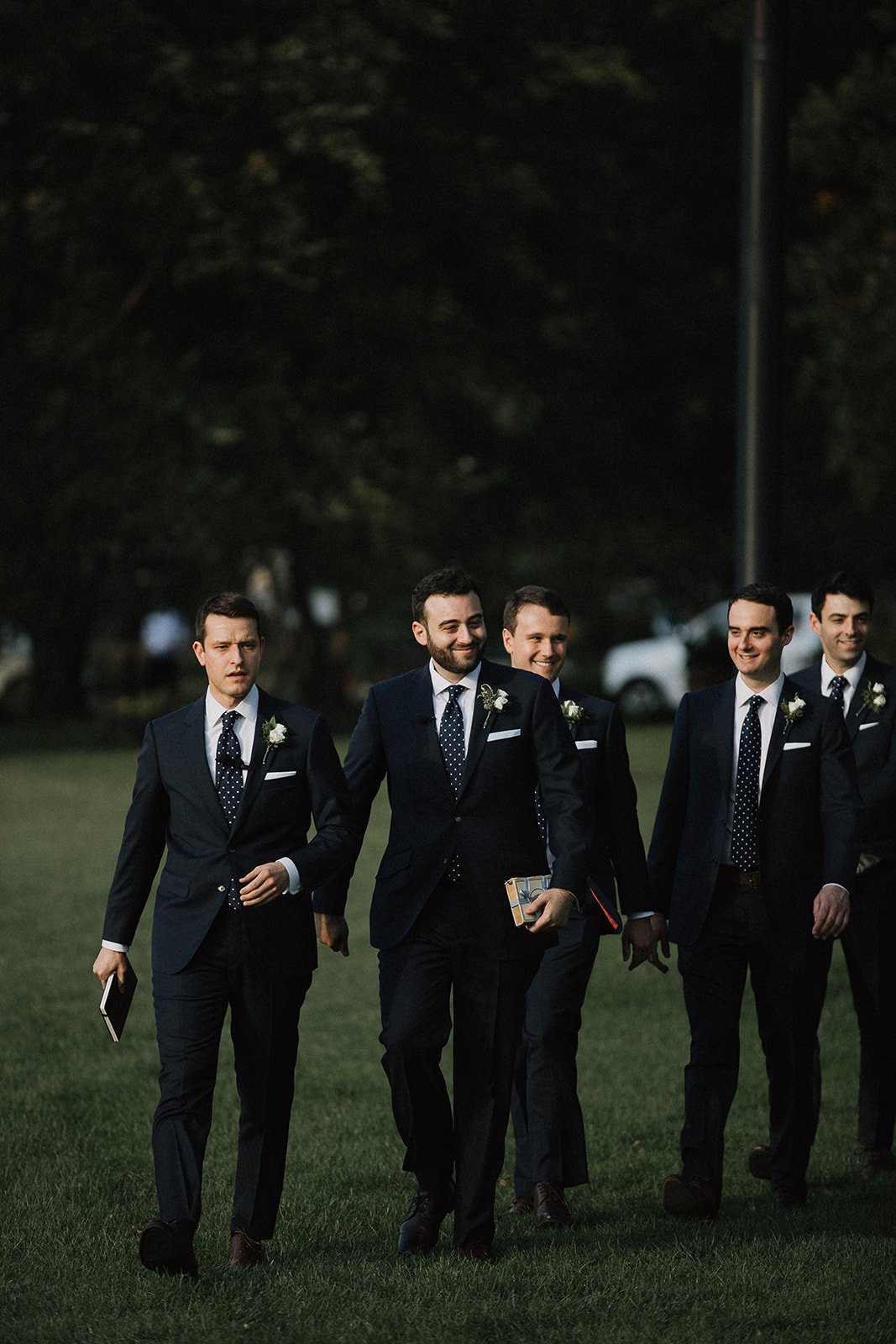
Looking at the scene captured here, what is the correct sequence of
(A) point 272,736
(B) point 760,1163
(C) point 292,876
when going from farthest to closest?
(B) point 760,1163 → (A) point 272,736 → (C) point 292,876

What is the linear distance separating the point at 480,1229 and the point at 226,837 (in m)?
1.49

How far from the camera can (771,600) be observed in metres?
7.20

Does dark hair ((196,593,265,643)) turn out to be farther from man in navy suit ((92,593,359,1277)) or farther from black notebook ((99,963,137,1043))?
black notebook ((99,963,137,1043))

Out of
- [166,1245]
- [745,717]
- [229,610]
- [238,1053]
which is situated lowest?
[166,1245]

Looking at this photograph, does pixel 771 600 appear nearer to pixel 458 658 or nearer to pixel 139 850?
pixel 458 658

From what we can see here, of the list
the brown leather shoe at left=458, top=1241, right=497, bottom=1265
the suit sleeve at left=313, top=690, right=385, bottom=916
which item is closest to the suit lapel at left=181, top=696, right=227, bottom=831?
the suit sleeve at left=313, top=690, right=385, bottom=916

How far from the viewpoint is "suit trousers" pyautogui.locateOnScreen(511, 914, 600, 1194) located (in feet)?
23.6

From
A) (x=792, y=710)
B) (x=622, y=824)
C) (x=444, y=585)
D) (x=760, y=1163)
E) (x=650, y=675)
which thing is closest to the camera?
(x=444, y=585)

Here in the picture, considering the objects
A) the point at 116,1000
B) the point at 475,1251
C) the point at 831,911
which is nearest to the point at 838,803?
the point at 831,911

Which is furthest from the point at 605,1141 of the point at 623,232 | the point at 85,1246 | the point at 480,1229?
the point at 623,232

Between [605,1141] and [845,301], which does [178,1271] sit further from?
[845,301]

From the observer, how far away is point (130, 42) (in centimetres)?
2405

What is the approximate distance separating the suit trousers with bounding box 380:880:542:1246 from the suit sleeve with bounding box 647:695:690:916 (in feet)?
3.18

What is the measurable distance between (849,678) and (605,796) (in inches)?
51.1
